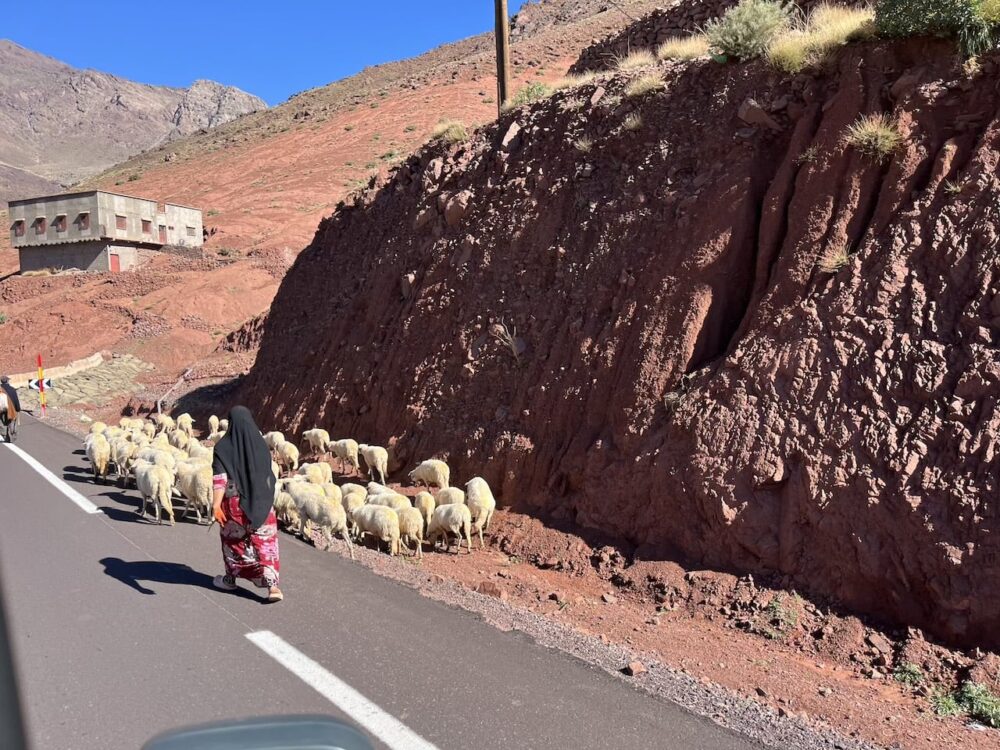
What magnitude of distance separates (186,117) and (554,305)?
197 metres

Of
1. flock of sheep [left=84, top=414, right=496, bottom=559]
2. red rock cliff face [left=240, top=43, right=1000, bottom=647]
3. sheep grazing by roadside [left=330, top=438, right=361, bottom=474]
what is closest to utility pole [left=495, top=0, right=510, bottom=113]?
red rock cliff face [left=240, top=43, right=1000, bottom=647]

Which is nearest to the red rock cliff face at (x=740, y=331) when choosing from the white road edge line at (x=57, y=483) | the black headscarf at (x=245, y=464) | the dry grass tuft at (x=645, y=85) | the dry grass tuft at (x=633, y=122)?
the dry grass tuft at (x=633, y=122)

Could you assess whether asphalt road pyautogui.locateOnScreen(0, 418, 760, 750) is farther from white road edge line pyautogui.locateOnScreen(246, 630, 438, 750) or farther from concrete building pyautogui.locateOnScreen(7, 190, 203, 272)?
concrete building pyautogui.locateOnScreen(7, 190, 203, 272)

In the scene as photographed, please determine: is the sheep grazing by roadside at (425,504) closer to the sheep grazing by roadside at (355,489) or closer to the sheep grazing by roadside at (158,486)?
the sheep grazing by roadside at (355,489)

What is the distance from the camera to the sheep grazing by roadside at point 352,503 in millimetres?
9742

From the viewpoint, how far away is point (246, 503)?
686 cm

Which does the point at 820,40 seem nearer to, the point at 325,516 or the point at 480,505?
the point at 480,505

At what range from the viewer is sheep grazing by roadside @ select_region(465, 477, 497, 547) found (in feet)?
31.3

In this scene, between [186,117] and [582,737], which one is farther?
[186,117]

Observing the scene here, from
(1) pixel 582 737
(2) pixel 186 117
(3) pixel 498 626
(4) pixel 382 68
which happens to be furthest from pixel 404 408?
(2) pixel 186 117

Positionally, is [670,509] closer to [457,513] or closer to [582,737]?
[457,513]

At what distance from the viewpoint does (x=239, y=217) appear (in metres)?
48.9

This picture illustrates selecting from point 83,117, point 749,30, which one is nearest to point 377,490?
point 749,30

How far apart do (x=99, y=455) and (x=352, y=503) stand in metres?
5.37
